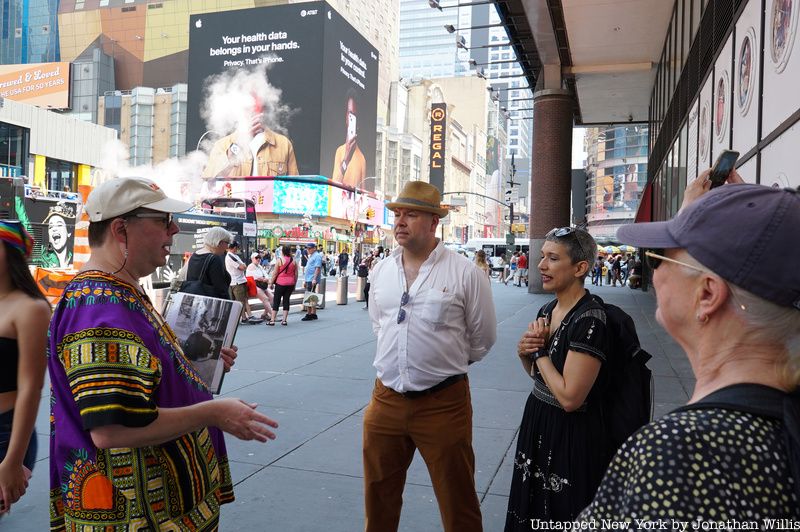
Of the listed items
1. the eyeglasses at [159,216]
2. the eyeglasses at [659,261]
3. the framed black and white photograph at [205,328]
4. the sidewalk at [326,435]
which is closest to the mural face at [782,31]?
the sidewalk at [326,435]

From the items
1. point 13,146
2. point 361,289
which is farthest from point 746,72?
point 13,146

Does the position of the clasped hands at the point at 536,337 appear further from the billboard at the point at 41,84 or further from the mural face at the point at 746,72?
the billboard at the point at 41,84

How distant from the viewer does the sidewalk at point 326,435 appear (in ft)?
13.3

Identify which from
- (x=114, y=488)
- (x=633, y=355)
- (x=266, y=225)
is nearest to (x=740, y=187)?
(x=633, y=355)

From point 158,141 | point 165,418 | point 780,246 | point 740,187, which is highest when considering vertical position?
point 158,141

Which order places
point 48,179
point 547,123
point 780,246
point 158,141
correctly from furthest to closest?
point 158,141, point 48,179, point 547,123, point 780,246

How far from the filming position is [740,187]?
3.80ft

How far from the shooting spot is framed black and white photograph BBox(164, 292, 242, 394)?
7.86 ft

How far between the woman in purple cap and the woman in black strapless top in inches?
98.1

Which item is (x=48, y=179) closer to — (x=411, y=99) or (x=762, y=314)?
(x=762, y=314)

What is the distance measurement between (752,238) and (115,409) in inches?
65.2

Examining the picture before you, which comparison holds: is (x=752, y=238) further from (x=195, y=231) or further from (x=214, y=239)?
(x=195, y=231)

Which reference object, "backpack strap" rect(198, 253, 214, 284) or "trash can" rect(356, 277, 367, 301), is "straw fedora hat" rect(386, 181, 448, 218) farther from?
"trash can" rect(356, 277, 367, 301)

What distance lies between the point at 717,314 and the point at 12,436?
276 centimetres
